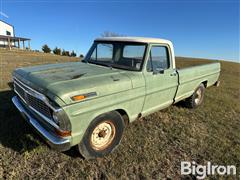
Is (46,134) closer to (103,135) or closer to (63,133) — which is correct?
(63,133)

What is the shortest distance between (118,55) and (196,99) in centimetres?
325

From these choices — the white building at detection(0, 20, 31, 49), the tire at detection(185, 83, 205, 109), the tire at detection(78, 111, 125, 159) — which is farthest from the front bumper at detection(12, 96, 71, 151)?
the white building at detection(0, 20, 31, 49)

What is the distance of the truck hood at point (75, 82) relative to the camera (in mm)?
2648

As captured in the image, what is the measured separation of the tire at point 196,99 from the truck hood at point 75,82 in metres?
2.96

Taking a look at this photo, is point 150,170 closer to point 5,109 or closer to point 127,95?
point 127,95

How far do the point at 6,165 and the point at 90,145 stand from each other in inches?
53.2

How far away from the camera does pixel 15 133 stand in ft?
12.6

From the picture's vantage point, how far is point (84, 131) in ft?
9.41

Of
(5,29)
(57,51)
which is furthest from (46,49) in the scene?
(5,29)

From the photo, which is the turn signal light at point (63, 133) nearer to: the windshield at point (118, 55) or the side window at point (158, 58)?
the windshield at point (118, 55)

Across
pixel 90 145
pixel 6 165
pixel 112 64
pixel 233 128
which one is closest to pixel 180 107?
pixel 233 128

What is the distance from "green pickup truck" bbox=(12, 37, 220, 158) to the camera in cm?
267

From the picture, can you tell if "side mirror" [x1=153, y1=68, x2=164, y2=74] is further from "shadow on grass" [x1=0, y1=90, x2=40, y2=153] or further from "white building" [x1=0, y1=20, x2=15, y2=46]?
"white building" [x1=0, y1=20, x2=15, y2=46]

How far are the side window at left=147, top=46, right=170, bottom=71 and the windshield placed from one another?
0.21 meters
